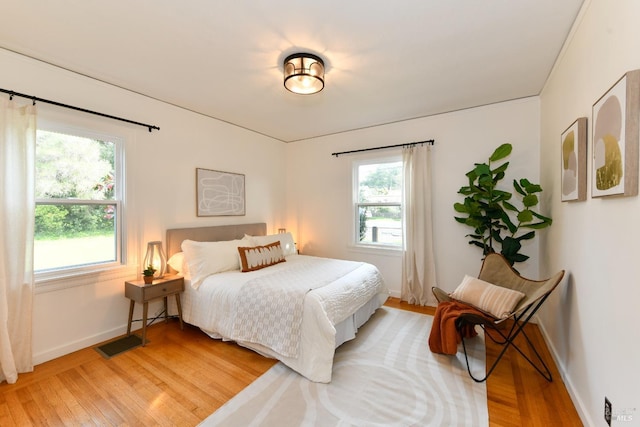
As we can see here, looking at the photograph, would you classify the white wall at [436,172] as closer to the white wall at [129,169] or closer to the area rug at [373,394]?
the white wall at [129,169]

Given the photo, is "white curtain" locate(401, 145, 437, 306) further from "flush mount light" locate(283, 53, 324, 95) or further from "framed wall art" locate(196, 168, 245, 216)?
"framed wall art" locate(196, 168, 245, 216)

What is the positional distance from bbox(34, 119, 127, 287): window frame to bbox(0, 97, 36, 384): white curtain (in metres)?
0.19

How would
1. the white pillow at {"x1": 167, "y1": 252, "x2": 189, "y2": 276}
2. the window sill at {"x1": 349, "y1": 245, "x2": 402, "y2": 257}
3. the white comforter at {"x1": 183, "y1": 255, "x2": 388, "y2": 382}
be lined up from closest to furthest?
1. the white comforter at {"x1": 183, "y1": 255, "x2": 388, "y2": 382}
2. the white pillow at {"x1": 167, "y1": 252, "x2": 189, "y2": 276}
3. the window sill at {"x1": 349, "y1": 245, "x2": 402, "y2": 257}

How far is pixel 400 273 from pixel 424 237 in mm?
679

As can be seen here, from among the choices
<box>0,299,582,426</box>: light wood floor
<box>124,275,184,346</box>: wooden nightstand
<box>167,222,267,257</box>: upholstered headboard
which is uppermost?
<box>167,222,267,257</box>: upholstered headboard

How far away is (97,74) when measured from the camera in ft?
8.20

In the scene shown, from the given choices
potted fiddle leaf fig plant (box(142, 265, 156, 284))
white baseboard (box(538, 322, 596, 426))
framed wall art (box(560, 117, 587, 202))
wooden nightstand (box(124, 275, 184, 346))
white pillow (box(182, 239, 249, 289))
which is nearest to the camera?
white baseboard (box(538, 322, 596, 426))

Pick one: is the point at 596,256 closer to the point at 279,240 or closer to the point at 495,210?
the point at 495,210

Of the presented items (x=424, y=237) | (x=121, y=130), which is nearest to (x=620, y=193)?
(x=424, y=237)

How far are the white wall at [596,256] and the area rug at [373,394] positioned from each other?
0.65 metres

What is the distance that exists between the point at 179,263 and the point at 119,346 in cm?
91

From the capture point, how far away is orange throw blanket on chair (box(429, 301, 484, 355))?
2221 millimetres

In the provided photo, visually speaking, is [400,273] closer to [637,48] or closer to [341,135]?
[341,135]

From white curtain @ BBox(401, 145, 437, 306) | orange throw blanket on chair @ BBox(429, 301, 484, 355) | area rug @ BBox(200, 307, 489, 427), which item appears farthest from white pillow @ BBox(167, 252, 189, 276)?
white curtain @ BBox(401, 145, 437, 306)
